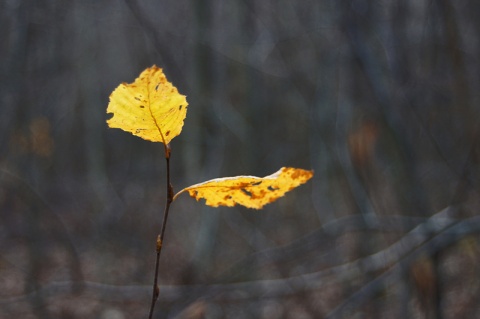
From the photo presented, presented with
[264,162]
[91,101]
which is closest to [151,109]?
[264,162]

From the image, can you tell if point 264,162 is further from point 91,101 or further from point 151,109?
point 151,109

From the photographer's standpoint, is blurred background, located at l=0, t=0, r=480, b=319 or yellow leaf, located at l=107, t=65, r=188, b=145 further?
blurred background, located at l=0, t=0, r=480, b=319

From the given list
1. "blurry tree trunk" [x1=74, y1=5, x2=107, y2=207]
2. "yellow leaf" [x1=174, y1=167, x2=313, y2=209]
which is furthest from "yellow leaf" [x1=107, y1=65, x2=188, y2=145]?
"blurry tree trunk" [x1=74, y1=5, x2=107, y2=207]

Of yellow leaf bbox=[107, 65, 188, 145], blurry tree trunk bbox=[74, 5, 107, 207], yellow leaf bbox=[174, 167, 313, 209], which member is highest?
blurry tree trunk bbox=[74, 5, 107, 207]

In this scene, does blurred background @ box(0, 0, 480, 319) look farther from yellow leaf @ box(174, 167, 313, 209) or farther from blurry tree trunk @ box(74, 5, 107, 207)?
yellow leaf @ box(174, 167, 313, 209)

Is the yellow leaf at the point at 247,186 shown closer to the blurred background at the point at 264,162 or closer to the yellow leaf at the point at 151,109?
the yellow leaf at the point at 151,109

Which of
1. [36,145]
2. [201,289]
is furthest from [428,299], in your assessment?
[36,145]

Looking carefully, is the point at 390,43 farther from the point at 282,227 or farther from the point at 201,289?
the point at 282,227
